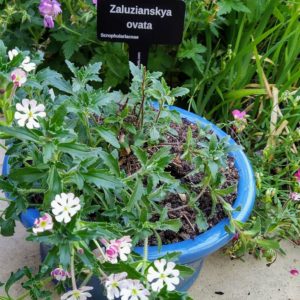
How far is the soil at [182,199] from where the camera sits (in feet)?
4.37

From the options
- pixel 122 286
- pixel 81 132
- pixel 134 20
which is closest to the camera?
pixel 122 286

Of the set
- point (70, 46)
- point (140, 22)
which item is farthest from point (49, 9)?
→ point (140, 22)

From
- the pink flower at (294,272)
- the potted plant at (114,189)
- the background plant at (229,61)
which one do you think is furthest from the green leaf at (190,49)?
the pink flower at (294,272)

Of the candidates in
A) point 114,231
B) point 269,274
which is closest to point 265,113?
point 269,274

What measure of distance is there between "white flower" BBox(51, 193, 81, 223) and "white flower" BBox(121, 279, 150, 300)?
0.51ft

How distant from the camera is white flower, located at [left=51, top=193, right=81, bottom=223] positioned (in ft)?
3.18

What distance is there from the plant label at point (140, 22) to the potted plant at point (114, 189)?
0.47 ft

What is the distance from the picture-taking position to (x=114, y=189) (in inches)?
46.1

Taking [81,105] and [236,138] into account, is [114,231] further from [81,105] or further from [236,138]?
[236,138]

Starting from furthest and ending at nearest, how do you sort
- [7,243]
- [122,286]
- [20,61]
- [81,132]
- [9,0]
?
[9,0]
[7,243]
[81,132]
[20,61]
[122,286]

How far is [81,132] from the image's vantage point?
1.26m

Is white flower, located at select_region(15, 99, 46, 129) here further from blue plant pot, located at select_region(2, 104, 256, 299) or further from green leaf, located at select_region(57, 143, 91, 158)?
blue plant pot, located at select_region(2, 104, 256, 299)

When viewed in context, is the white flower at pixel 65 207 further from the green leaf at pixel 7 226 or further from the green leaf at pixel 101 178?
the green leaf at pixel 7 226

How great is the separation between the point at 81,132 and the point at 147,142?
0.21m
